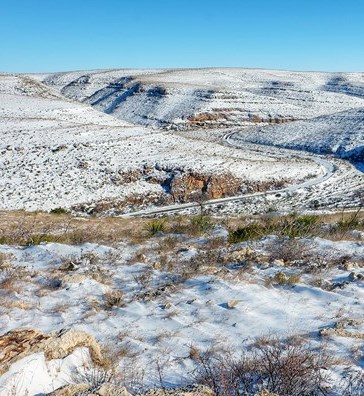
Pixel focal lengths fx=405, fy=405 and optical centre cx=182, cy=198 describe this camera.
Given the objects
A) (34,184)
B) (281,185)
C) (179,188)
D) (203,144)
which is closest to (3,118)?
(34,184)

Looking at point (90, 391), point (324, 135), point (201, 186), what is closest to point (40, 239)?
point (90, 391)

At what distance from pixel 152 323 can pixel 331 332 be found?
6.92ft

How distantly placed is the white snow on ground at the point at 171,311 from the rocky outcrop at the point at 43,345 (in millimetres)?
105

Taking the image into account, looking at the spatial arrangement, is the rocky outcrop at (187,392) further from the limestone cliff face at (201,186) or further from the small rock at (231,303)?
the limestone cliff face at (201,186)

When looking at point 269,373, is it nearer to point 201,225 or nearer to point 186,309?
point 186,309

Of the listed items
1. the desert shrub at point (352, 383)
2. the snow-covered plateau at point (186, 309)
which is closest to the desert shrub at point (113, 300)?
the snow-covered plateau at point (186, 309)

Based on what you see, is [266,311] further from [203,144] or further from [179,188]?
[203,144]

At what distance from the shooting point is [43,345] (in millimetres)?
3787

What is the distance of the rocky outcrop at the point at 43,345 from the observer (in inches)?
140

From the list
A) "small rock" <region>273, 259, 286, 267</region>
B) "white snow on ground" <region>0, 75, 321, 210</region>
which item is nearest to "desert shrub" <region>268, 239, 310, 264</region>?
"small rock" <region>273, 259, 286, 267</region>

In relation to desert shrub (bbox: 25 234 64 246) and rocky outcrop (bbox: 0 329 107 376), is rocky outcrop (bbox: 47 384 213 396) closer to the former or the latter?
rocky outcrop (bbox: 0 329 107 376)

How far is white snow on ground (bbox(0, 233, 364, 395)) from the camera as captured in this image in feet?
14.1

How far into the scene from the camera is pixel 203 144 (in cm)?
3797

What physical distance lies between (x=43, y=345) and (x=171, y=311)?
6.40ft
